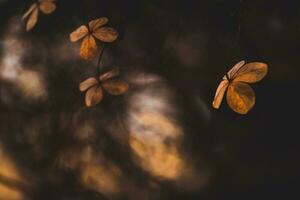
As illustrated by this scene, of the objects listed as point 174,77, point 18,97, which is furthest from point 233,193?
point 18,97

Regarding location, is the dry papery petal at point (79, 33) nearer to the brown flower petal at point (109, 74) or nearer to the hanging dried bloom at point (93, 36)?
the hanging dried bloom at point (93, 36)

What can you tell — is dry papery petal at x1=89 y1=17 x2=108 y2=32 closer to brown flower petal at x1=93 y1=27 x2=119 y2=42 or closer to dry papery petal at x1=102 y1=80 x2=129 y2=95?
brown flower petal at x1=93 y1=27 x2=119 y2=42

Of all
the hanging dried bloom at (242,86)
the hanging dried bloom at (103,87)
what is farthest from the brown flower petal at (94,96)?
the hanging dried bloom at (242,86)

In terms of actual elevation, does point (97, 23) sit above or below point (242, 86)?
above

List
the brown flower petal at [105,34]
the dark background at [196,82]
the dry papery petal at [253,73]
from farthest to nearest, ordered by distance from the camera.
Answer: the brown flower petal at [105,34] → the dark background at [196,82] → the dry papery petal at [253,73]

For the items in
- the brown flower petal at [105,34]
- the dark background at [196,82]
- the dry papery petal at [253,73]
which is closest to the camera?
the dry papery petal at [253,73]

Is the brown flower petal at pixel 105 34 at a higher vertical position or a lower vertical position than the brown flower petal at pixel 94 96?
higher

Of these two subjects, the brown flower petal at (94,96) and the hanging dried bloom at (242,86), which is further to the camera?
the brown flower petal at (94,96)

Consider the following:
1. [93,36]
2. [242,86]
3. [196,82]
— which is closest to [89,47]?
[93,36]

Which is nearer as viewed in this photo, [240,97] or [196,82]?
[240,97]

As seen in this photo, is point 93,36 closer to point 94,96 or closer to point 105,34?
point 105,34

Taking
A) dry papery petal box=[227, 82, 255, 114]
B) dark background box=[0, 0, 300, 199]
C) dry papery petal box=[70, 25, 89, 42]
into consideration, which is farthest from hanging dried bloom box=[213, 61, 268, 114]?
dry papery petal box=[70, 25, 89, 42]
